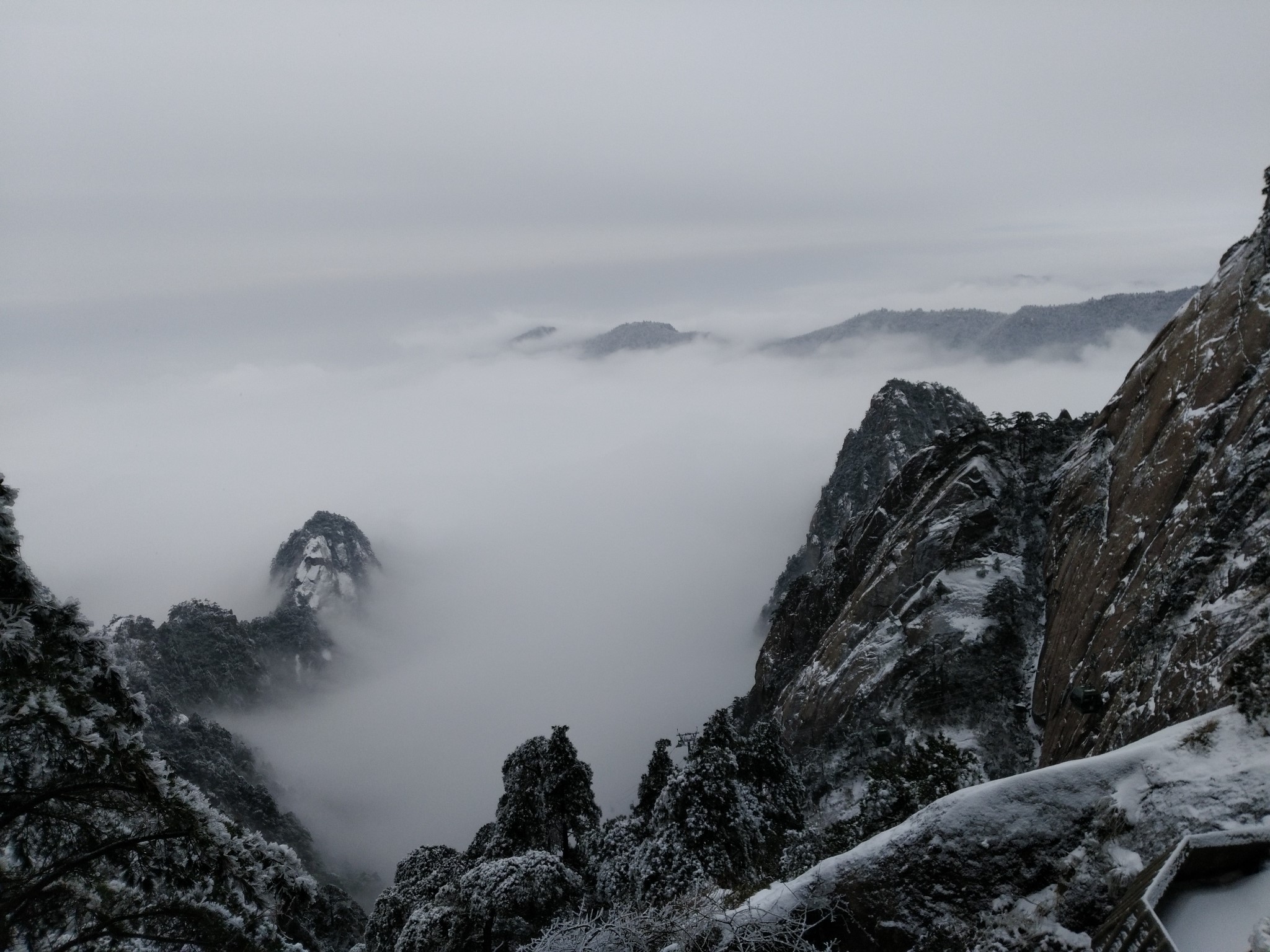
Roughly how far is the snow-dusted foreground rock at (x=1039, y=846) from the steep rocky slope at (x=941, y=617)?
21.7m

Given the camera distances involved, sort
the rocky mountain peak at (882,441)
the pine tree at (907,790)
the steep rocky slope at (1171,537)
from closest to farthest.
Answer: the steep rocky slope at (1171,537), the pine tree at (907,790), the rocky mountain peak at (882,441)

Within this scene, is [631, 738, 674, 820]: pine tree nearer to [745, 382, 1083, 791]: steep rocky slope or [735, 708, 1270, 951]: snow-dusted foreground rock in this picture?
[745, 382, 1083, 791]: steep rocky slope

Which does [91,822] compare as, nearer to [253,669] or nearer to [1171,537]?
[1171,537]

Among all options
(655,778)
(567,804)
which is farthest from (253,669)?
(655,778)

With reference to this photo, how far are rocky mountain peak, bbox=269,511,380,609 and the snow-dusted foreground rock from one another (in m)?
128

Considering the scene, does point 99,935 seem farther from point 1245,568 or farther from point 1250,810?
point 1245,568

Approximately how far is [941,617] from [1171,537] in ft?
46.1

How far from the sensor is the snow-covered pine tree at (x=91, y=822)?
748cm

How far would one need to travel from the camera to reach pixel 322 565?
132 metres

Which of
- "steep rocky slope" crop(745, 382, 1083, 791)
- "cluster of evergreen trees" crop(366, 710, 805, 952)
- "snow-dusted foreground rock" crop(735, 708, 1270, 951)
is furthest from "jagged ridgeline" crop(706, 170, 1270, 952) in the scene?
"cluster of evergreen trees" crop(366, 710, 805, 952)

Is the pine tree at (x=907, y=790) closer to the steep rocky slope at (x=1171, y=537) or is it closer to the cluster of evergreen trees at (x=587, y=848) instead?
the cluster of evergreen trees at (x=587, y=848)

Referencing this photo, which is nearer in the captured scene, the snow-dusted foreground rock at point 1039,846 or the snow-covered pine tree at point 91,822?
the snow-covered pine tree at point 91,822

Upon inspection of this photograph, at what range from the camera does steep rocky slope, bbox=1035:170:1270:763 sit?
18422mm

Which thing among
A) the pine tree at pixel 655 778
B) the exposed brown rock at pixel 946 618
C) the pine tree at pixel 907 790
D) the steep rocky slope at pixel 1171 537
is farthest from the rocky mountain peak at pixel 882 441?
the pine tree at pixel 907 790
